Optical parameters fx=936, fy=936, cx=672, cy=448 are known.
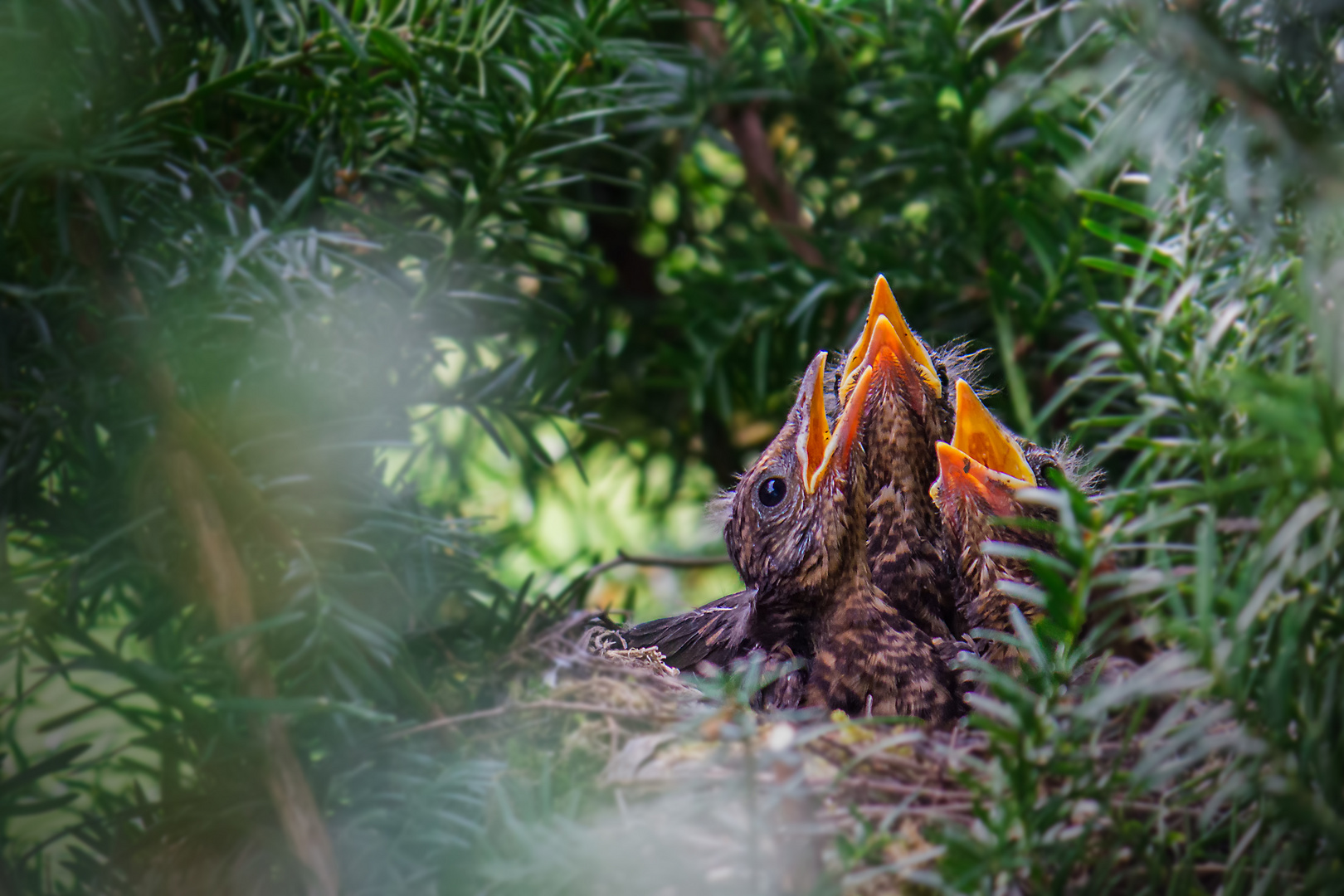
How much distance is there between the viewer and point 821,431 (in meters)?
1.05

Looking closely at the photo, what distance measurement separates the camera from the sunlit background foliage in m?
0.38

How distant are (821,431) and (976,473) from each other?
0.18 m

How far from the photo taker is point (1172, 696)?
478 millimetres

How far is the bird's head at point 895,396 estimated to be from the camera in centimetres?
103

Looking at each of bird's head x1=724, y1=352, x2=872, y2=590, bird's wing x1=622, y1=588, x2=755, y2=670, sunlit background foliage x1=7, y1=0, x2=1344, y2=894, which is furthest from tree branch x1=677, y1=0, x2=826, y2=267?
bird's wing x1=622, y1=588, x2=755, y2=670

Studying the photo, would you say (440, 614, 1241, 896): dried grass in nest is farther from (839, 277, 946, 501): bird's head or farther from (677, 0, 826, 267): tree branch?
(677, 0, 826, 267): tree branch

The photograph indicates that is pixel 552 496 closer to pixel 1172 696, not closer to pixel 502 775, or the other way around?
pixel 502 775

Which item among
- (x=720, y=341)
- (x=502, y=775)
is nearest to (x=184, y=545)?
(x=502, y=775)

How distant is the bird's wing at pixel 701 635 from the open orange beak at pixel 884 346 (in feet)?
0.91

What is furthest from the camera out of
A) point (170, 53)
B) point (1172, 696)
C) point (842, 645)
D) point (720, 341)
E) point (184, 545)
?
point (720, 341)

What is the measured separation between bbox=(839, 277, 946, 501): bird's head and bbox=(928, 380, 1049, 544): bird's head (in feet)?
0.27

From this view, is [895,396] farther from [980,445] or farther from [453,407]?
[453,407]

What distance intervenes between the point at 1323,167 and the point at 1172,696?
261mm

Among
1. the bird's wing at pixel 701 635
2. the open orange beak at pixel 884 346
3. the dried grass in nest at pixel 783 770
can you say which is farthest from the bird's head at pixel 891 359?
the dried grass in nest at pixel 783 770
